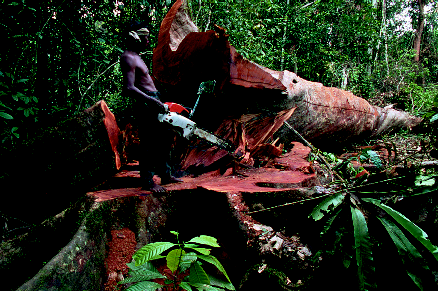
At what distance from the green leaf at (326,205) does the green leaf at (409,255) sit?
0.82ft

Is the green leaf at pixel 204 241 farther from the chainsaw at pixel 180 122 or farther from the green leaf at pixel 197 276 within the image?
the chainsaw at pixel 180 122

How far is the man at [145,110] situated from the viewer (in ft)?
6.88

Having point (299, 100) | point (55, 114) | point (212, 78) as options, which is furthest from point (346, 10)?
point (55, 114)

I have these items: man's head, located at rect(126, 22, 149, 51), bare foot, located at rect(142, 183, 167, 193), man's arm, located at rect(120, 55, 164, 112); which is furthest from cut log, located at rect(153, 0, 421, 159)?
bare foot, located at rect(142, 183, 167, 193)

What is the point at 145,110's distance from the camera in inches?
87.9

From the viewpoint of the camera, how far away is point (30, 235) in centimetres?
177

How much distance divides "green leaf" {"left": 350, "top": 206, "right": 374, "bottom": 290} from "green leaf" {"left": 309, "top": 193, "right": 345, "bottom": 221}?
0.13m

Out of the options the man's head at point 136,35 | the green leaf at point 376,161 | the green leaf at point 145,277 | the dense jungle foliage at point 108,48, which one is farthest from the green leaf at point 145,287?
the dense jungle foliage at point 108,48

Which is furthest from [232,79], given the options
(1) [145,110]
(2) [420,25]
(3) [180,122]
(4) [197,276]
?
(2) [420,25]

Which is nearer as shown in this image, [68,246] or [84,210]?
[68,246]

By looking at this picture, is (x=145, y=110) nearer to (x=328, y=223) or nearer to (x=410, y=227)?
(x=328, y=223)

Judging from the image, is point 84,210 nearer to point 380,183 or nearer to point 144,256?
point 144,256

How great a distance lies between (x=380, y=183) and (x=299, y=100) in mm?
2333

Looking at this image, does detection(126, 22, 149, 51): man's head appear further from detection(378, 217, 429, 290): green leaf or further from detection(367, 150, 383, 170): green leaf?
detection(378, 217, 429, 290): green leaf
